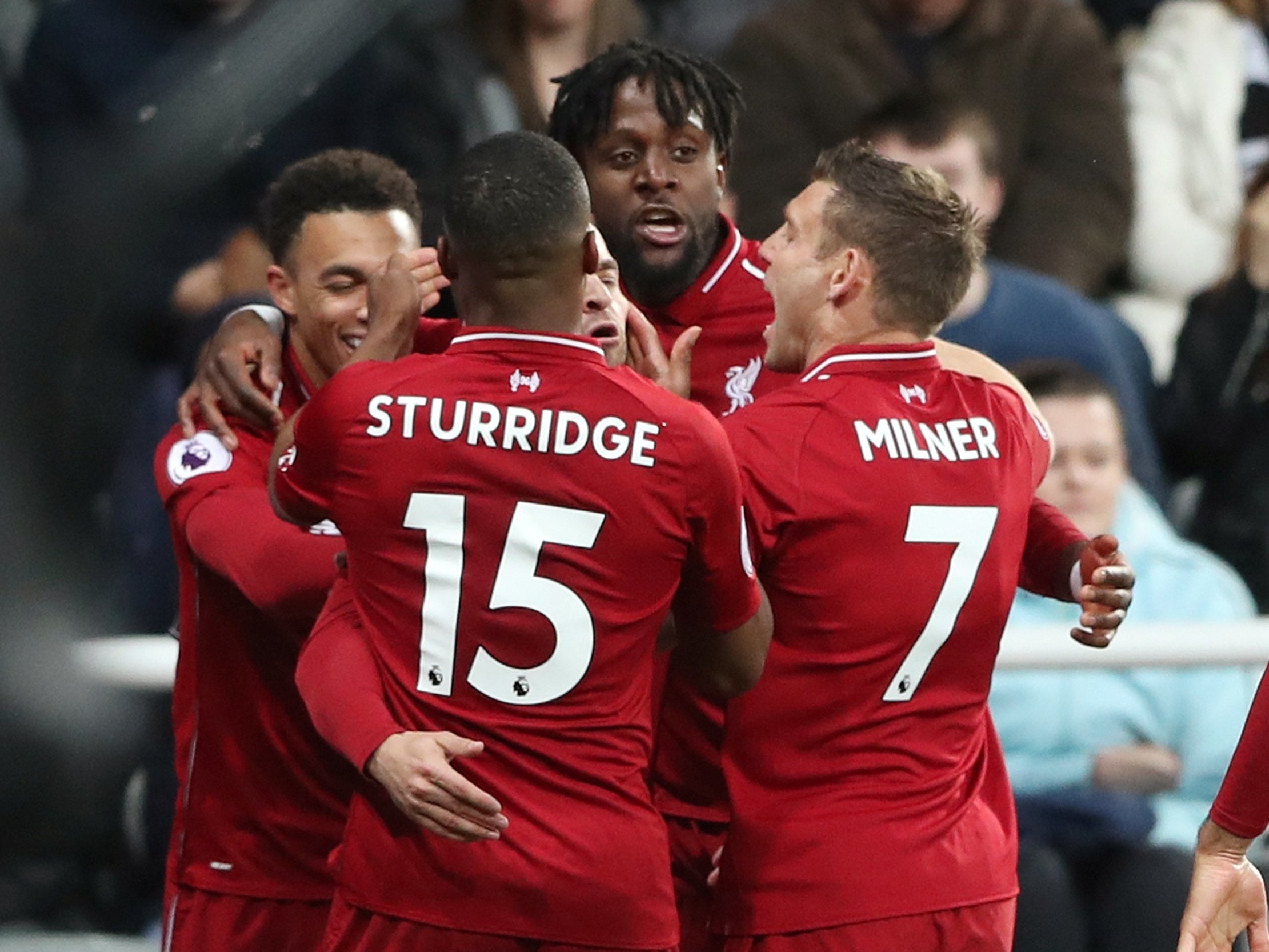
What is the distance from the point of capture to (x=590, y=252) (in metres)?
3.03

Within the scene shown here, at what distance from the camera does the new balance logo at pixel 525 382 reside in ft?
9.61

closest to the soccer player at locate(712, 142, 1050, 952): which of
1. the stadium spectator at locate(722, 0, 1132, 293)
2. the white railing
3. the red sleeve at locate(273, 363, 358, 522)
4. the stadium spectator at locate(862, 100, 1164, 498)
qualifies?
the red sleeve at locate(273, 363, 358, 522)

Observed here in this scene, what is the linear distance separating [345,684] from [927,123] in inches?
115

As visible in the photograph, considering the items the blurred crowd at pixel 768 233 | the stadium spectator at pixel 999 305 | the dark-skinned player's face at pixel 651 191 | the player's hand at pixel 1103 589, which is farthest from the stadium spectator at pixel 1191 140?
the player's hand at pixel 1103 589

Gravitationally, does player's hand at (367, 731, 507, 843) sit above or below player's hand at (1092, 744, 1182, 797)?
above

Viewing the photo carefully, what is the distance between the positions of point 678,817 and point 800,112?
107 inches

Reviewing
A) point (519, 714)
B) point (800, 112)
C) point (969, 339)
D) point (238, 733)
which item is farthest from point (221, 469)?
point (800, 112)

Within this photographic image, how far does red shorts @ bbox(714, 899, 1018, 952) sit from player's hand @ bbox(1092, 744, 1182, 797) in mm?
1411

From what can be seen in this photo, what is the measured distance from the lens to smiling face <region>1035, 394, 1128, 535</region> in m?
5.00

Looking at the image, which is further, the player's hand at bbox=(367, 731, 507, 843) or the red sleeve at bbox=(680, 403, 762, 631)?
the red sleeve at bbox=(680, 403, 762, 631)

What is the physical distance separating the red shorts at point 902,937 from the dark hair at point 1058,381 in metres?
1.98

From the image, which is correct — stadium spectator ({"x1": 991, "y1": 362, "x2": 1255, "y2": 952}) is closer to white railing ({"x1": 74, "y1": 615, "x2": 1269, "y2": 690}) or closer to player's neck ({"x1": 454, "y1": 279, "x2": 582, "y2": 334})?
white railing ({"x1": 74, "y1": 615, "x2": 1269, "y2": 690})

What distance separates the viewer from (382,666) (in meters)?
2.98

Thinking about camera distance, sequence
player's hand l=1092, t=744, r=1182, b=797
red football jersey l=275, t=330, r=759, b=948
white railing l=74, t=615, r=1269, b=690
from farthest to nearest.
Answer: player's hand l=1092, t=744, r=1182, b=797 → white railing l=74, t=615, r=1269, b=690 → red football jersey l=275, t=330, r=759, b=948
